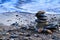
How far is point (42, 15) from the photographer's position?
3.73m

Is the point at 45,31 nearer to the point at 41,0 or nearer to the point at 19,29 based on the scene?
the point at 19,29

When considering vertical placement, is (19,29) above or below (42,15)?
below

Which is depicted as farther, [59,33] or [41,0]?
[41,0]

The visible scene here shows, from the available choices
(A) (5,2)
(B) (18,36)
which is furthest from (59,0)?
(B) (18,36)

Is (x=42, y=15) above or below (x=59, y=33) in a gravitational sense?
above

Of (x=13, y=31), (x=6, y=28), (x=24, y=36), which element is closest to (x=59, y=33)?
(x=24, y=36)

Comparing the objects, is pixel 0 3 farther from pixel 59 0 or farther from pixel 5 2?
pixel 59 0

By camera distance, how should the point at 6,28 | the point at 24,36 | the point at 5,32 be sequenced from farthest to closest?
the point at 6,28 < the point at 5,32 < the point at 24,36

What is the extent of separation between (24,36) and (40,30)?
369 mm

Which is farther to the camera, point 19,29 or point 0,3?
point 0,3

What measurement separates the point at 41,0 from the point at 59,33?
4711mm

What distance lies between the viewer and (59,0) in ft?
Result: 25.8

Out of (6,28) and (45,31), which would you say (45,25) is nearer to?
(45,31)

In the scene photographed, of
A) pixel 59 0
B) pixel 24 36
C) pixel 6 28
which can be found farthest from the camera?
pixel 59 0
